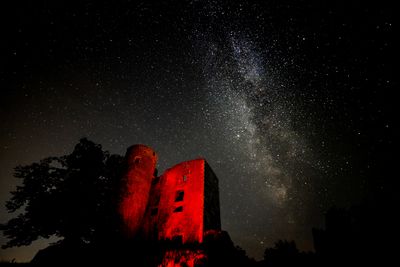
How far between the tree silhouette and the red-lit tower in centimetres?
119

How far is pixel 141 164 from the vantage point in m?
28.6

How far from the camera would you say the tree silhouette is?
21.0 metres

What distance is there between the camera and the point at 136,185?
27.0 m

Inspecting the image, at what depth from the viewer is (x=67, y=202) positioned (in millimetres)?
21812

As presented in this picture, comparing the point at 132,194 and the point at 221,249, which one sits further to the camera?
the point at 132,194

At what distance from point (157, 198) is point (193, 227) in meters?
6.92

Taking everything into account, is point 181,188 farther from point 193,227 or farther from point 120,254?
point 120,254

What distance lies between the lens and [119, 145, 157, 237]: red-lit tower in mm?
24938

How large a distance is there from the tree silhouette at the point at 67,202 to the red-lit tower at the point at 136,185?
1.19m

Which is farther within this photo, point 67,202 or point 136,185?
point 136,185

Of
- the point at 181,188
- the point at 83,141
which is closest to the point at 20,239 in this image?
the point at 83,141

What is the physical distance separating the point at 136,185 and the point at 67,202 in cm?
725

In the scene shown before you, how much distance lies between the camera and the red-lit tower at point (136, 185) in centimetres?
2494

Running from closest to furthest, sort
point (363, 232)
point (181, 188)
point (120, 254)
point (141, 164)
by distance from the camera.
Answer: point (120, 254) < point (363, 232) < point (181, 188) < point (141, 164)
